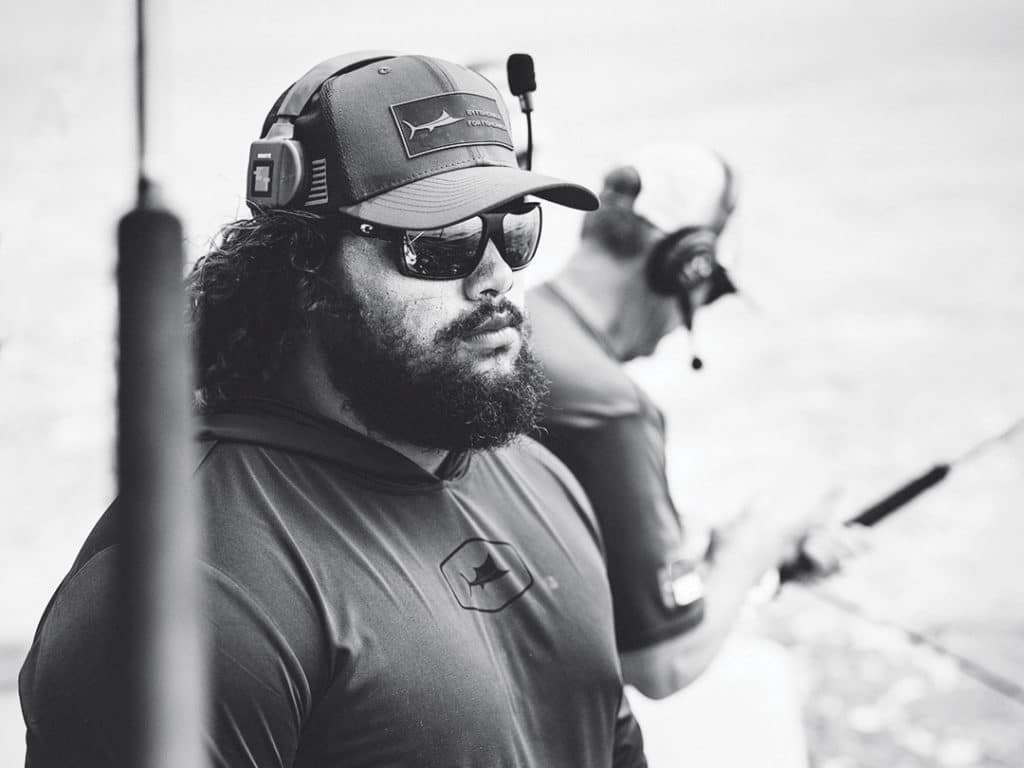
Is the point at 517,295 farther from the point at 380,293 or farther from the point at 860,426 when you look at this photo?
the point at 860,426

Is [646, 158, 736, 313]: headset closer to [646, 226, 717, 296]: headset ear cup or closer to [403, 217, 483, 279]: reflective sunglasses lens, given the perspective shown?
[646, 226, 717, 296]: headset ear cup

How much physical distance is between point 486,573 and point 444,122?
524 millimetres

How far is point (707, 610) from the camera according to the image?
253 centimetres

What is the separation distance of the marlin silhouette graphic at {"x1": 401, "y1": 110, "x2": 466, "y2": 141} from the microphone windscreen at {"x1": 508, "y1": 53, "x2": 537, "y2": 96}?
0.27 metres

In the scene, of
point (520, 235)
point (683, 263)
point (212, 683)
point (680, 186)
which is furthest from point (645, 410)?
point (212, 683)

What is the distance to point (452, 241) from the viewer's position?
4.67ft

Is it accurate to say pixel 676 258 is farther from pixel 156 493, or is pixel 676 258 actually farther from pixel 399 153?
pixel 156 493

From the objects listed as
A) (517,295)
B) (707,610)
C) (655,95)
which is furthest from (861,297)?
(517,295)

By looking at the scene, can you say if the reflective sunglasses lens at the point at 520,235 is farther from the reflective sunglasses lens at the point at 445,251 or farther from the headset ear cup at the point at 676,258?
the headset ear cup at the point at 676,258

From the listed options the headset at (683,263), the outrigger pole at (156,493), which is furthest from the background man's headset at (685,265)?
the outrigger pole at (156,493)

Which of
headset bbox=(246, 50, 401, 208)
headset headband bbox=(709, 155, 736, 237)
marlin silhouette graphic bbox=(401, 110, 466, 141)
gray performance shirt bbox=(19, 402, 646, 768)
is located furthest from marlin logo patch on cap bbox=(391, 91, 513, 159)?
headset headband bbox=(709, 155, 736, 237)

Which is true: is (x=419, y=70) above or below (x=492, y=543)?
above

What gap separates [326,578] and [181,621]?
32.3 inches

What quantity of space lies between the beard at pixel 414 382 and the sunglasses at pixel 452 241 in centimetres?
5
